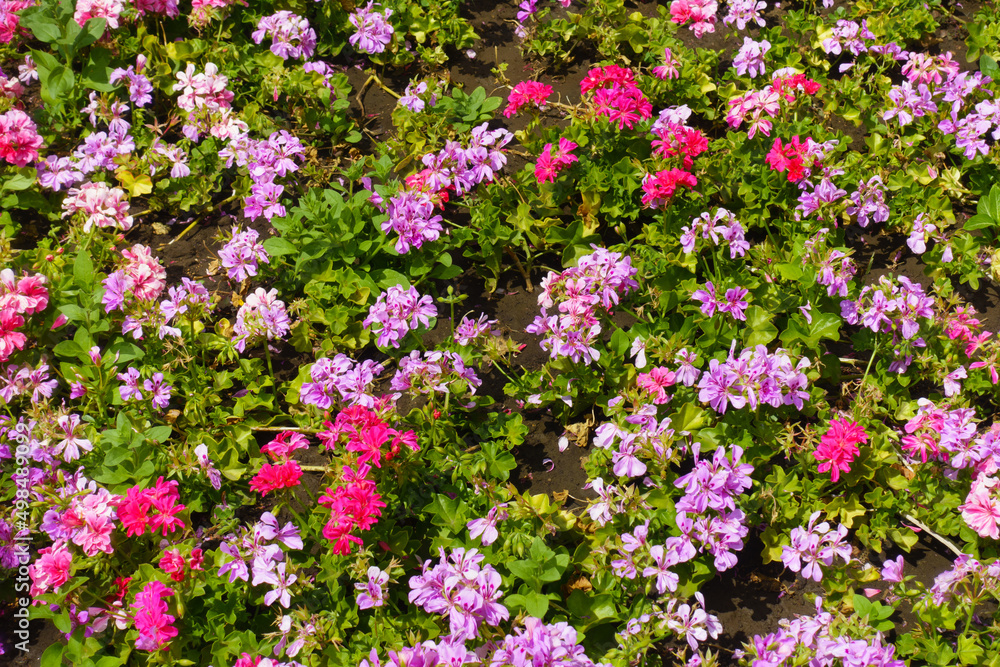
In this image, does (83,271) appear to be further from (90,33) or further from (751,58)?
(751,58)

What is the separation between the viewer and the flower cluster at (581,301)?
3318 mm

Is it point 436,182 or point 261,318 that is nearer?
point 261,318

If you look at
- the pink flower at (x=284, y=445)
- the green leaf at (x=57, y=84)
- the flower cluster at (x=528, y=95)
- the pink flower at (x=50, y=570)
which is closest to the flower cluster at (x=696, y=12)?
the flower cluster at (x=528, y=95)

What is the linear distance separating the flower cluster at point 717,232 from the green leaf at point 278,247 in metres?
1.78

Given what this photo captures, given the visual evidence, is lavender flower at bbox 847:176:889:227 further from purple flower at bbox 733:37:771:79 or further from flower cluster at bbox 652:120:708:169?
purple flower at bbox 733:37:771:79

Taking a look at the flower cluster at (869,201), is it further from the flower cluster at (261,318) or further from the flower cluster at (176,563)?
the flower cluster at (176,563)

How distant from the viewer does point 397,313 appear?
10.8ft

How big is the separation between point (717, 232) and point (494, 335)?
1.10 meters

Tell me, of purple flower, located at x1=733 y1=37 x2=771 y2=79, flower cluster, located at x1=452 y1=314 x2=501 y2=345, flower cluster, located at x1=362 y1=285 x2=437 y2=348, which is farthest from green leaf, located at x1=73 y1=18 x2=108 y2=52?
purple flower, located at x1=733 y1=37 x2=771 y2=79

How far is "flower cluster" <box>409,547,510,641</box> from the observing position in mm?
2701

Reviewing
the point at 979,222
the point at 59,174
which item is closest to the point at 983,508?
the point at 979,222

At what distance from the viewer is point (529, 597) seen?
9.25 ft

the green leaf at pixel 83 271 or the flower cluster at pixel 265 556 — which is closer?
the flower cluster at pixel 265 556

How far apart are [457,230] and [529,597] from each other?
71.7 inches
